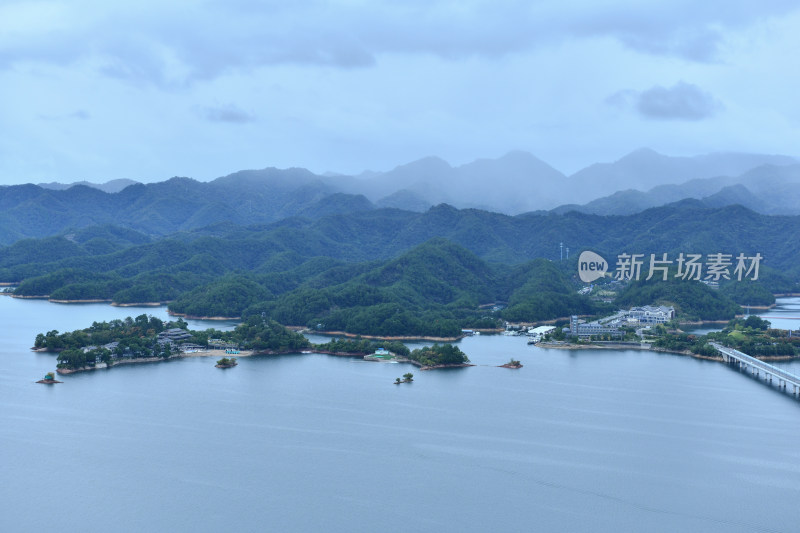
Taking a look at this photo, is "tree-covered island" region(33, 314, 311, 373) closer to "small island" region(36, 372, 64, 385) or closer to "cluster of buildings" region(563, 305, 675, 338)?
"small island" region(36, 372, 64, 385)

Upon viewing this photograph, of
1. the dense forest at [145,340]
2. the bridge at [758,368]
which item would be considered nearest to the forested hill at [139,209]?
the dense forest at [145,340]

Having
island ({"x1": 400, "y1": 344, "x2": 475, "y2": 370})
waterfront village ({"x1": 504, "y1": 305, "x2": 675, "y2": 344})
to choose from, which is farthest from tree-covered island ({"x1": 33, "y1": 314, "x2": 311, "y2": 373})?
waterfront village ({"x1": 504, "y1": 305, "x2": 675, "y2": 344})

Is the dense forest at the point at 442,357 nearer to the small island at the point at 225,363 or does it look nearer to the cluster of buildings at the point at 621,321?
the small island at the point at 225,363

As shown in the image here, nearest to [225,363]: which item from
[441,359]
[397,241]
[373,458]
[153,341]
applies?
[153,341]

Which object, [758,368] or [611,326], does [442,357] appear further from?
[611,326]

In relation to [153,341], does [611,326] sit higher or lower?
higher
